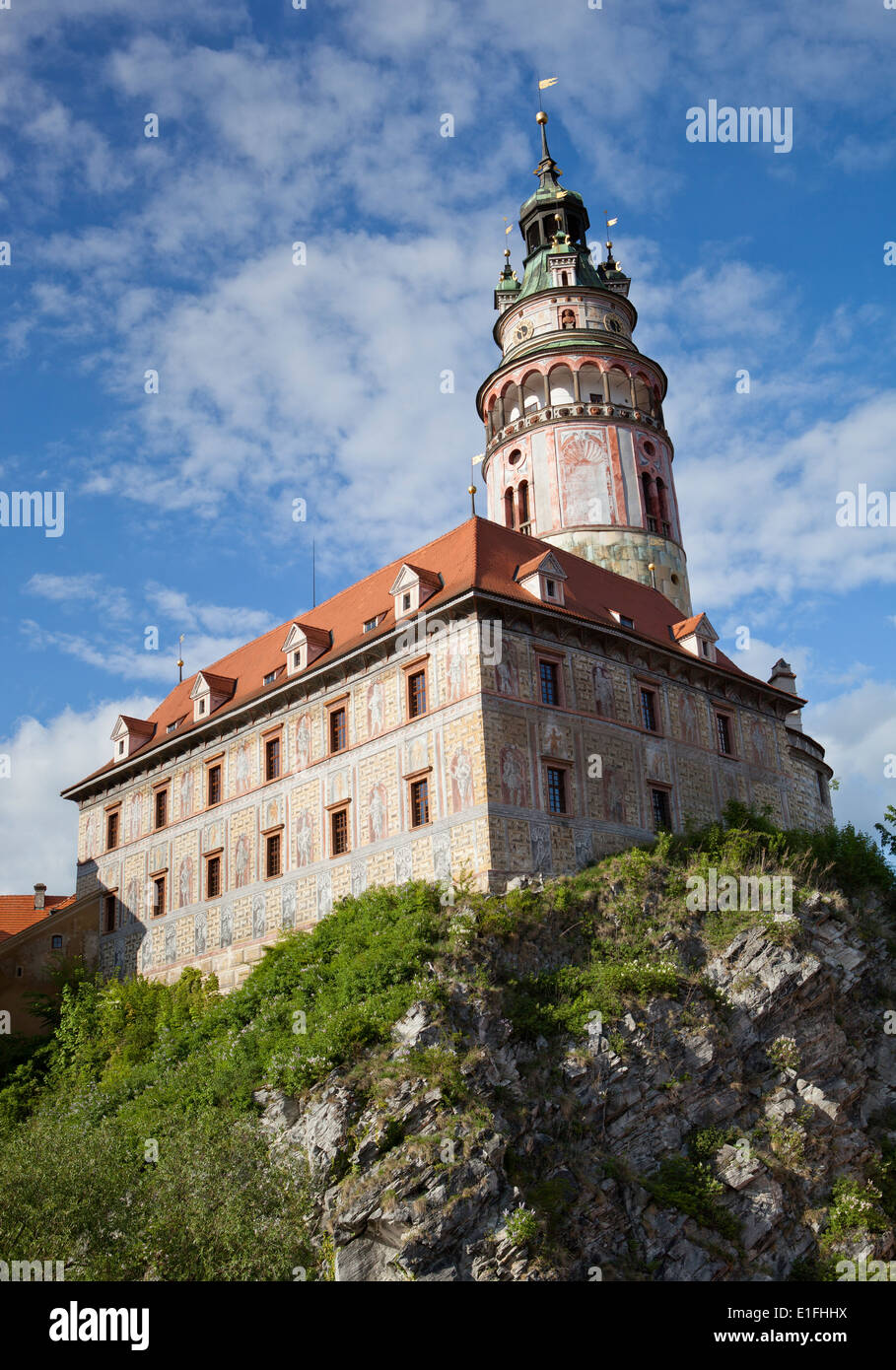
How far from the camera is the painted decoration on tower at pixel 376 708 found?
3425 cm

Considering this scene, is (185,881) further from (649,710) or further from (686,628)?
(686,628)

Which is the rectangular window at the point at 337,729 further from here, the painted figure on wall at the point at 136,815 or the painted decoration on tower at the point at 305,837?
the painted figure on wall at the point at 136,815

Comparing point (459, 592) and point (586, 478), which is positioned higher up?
point (586, 478)

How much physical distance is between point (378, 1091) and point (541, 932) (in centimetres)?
607

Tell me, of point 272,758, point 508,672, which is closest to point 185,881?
point 272,758

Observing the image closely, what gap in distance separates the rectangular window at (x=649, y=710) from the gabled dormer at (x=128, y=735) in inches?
737

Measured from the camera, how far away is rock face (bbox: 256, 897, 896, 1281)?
22.9 m

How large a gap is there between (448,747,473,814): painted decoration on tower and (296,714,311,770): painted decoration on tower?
6296 mm

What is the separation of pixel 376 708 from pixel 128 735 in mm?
14231

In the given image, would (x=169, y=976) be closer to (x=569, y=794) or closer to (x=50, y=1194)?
(x=569, y=794)

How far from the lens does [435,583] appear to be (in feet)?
113

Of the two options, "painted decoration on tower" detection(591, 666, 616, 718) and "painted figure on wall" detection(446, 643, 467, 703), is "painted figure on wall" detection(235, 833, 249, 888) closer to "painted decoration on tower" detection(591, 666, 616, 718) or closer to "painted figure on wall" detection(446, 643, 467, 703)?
"painted figure on wall" detection(446, 643, 467, 703)

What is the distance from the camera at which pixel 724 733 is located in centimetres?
3866
